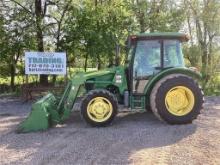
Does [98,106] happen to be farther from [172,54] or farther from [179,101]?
[172,54]

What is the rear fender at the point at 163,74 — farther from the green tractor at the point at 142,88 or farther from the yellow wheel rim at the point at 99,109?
the yellow wheel rim at the point at 99,109

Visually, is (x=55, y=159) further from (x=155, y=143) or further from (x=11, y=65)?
(x=11, y=65)

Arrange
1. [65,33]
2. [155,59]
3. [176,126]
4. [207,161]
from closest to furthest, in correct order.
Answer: [207,161] < [176,126] < [155,59] < [65,33]

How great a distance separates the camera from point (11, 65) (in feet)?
63.4

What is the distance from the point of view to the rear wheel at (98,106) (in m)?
9.01

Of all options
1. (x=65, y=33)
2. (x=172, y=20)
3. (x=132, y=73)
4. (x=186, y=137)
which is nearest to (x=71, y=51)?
(x=65, y=33)

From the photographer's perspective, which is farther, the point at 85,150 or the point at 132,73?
the point at 132,73

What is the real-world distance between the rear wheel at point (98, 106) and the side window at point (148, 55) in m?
0.86

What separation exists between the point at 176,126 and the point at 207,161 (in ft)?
8.11

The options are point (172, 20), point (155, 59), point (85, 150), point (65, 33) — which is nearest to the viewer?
point (85, 150)

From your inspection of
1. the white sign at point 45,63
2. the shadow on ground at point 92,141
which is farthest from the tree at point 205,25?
the shadow on ground at point 92,141

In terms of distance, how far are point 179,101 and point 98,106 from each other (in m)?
1.66

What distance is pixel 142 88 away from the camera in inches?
373

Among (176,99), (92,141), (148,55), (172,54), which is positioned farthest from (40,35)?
(92,141)
